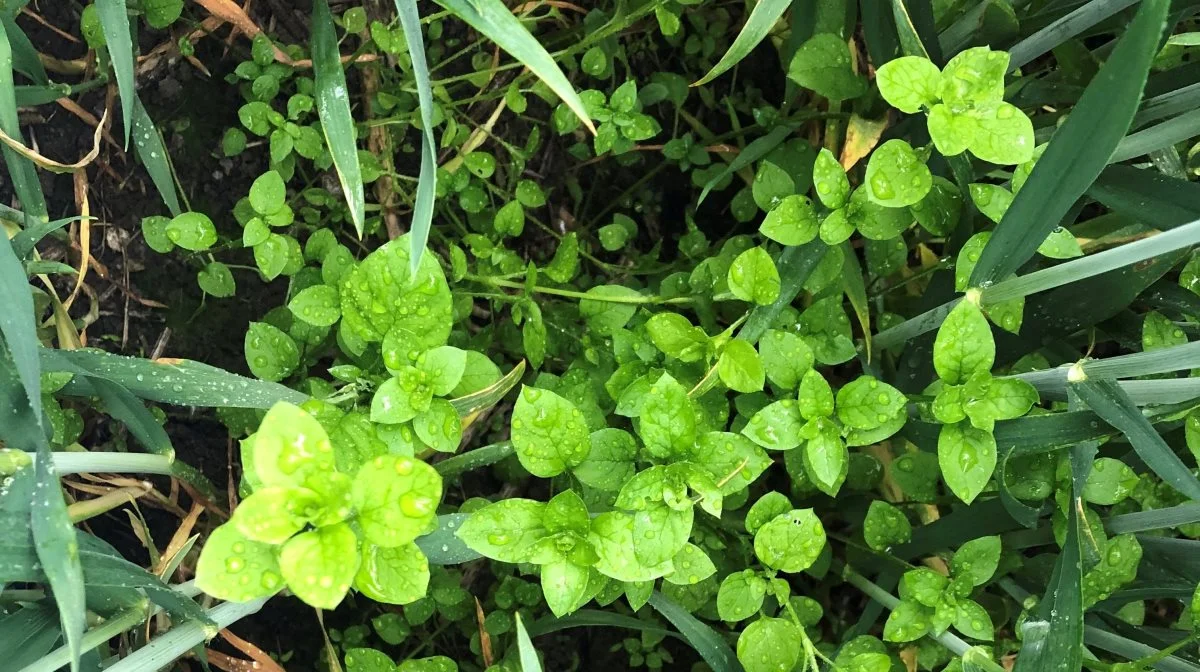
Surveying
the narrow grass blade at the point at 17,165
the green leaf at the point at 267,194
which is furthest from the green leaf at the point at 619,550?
the narrow grass blade at the point at 17,165

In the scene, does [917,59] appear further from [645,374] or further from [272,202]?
[272,202]

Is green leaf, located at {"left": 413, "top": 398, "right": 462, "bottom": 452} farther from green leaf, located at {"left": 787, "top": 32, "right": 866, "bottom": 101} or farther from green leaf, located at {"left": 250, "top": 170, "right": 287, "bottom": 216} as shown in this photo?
green leaf, located at {"left": 787, "top": 32, "right": 866, "bottom": 101}

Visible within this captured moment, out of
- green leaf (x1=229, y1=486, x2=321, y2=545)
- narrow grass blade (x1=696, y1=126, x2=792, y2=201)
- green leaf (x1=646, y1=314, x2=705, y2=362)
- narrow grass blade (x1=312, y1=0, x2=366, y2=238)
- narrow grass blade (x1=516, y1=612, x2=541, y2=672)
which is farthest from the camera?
narrow grass blade (x1=696, y1=126, x2=792, y2=201)

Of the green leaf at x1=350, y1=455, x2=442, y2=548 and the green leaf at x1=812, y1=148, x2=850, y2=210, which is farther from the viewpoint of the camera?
the green leaf at x1=812, y1=148, x2=850, y2=210

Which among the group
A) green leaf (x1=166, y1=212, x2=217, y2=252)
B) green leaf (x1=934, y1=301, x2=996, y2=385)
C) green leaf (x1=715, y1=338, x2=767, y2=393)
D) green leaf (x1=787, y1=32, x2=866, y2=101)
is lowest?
green leaf (x1=715, y1=338, x2=767, y2=393)

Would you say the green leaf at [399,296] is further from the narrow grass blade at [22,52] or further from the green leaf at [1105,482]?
the green leaf at [1105,482]

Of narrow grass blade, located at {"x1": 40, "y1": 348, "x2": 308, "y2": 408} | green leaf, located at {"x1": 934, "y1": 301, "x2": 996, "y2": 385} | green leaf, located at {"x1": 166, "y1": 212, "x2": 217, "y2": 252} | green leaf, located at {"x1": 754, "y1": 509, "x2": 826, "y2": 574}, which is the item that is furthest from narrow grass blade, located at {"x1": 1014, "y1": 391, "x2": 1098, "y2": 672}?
green leaf, located at {"x1": 166, "y1": 212, "x2": 217, "y2": 252}

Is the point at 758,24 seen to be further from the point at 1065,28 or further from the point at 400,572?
the point at 400,572

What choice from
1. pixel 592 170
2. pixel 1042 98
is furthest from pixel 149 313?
pixel 1042 98

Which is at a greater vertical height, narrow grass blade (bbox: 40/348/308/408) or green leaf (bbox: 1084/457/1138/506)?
narrow grass blade (bbox: 40/348/308/408)
